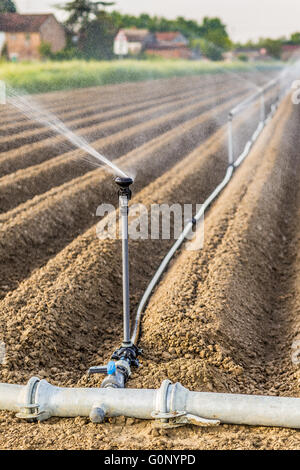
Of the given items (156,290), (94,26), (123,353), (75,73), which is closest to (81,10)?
(94,26)

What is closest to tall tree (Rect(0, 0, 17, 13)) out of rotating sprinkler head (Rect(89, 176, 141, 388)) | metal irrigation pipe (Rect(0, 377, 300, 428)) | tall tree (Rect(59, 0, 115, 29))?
tall tree (Rect(59, 0, 115, 29))

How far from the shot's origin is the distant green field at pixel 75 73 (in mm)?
13750

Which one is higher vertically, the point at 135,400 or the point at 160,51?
the point at 160,51

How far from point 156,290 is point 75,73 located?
1111 centimetres

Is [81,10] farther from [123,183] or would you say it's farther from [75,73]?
[75,73]

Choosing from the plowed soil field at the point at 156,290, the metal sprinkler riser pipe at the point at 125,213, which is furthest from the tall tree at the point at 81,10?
the metal sprinkler riser pipe at the point at 125,213

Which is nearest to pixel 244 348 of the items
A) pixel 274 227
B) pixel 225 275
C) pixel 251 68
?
pixel 225 275

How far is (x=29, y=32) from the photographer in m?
10.7

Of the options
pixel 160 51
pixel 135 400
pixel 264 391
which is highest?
pixel 160 51

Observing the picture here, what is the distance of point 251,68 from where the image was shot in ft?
139

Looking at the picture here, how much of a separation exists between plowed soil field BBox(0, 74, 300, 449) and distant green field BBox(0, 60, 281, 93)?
2.27m

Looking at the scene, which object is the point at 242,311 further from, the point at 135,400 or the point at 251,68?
the point at 251,68

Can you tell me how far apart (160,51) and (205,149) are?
840cm

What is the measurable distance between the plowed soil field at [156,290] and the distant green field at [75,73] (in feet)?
7.44
